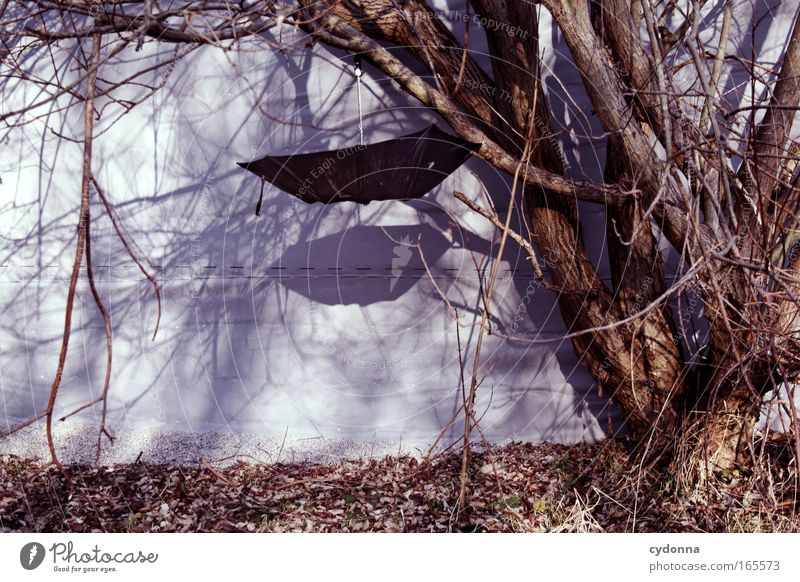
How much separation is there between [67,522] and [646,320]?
2.38 metres

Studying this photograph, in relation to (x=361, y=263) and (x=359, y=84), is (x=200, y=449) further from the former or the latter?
(x=359, y=84)

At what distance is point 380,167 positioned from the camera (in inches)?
107

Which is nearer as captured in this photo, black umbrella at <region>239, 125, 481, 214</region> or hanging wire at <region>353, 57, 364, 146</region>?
black umbrella at <region>239, 125, 481, 214</region>

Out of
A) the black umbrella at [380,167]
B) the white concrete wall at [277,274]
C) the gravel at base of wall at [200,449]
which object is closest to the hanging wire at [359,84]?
the white concrete wall at [277,274]

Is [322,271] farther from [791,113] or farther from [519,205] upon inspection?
[791,113]

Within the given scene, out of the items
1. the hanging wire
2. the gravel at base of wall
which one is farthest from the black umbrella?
the gravel at base of wall

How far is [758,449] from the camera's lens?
2977 mm

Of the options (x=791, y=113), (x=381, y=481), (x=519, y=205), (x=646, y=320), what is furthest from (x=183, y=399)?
(x=791, y=113)

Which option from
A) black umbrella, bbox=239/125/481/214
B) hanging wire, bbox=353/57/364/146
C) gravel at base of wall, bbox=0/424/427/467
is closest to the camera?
black umbrella, bbox=239/125/481/214

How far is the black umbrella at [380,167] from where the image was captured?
2.71 meters

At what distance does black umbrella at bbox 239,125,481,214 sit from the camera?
271 centimetres

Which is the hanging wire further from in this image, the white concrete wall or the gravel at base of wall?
the gravel at base of wall

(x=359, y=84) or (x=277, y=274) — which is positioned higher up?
(x=359, y=84)

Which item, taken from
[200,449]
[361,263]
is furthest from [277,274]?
[200,449]
